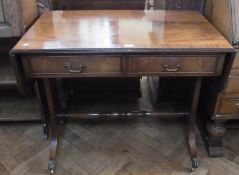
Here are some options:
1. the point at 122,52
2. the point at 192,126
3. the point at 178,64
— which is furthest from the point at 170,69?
the point at 192,126

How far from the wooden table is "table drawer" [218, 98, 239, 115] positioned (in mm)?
136

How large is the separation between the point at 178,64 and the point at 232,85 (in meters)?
0.39

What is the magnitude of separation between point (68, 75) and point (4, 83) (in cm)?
62

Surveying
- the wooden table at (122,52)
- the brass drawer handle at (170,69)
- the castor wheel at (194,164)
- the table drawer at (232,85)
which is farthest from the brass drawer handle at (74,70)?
the castor wheel at (194,164)

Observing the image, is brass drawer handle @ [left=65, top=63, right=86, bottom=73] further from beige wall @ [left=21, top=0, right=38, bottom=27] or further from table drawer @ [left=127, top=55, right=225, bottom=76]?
beige wall @ [left=21, top=0, right=38, bottom=27]

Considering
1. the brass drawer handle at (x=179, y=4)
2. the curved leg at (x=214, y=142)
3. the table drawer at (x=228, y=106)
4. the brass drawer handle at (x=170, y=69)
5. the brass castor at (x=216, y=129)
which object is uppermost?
the brass drawer handle at (x=179, y=4)

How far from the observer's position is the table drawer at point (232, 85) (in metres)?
1.39

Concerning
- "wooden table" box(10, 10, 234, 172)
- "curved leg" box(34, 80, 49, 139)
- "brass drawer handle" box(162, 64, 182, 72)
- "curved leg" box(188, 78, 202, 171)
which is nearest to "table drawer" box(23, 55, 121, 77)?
"wooden table" box(10, 10, 234, 172)

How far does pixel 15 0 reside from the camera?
1375 millimetres

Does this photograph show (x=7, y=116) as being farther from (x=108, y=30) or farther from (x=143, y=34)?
(x=143, y=34)

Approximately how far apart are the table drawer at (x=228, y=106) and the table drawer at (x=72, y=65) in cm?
66

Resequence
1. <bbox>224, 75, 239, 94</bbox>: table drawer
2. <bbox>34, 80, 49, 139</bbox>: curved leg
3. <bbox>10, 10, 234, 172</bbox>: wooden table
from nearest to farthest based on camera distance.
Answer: <bbox>10, 10, 234, 172</bbox>: wooden table → <bbox>224, 75, 239, 94</bbox>: table drawer → <bbox>34, 80, 49, 139</bbox>: curved leg

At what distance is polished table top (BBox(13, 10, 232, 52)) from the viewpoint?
1205 mm

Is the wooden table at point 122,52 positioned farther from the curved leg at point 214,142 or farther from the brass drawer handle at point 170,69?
the curved leg at point 214,142
